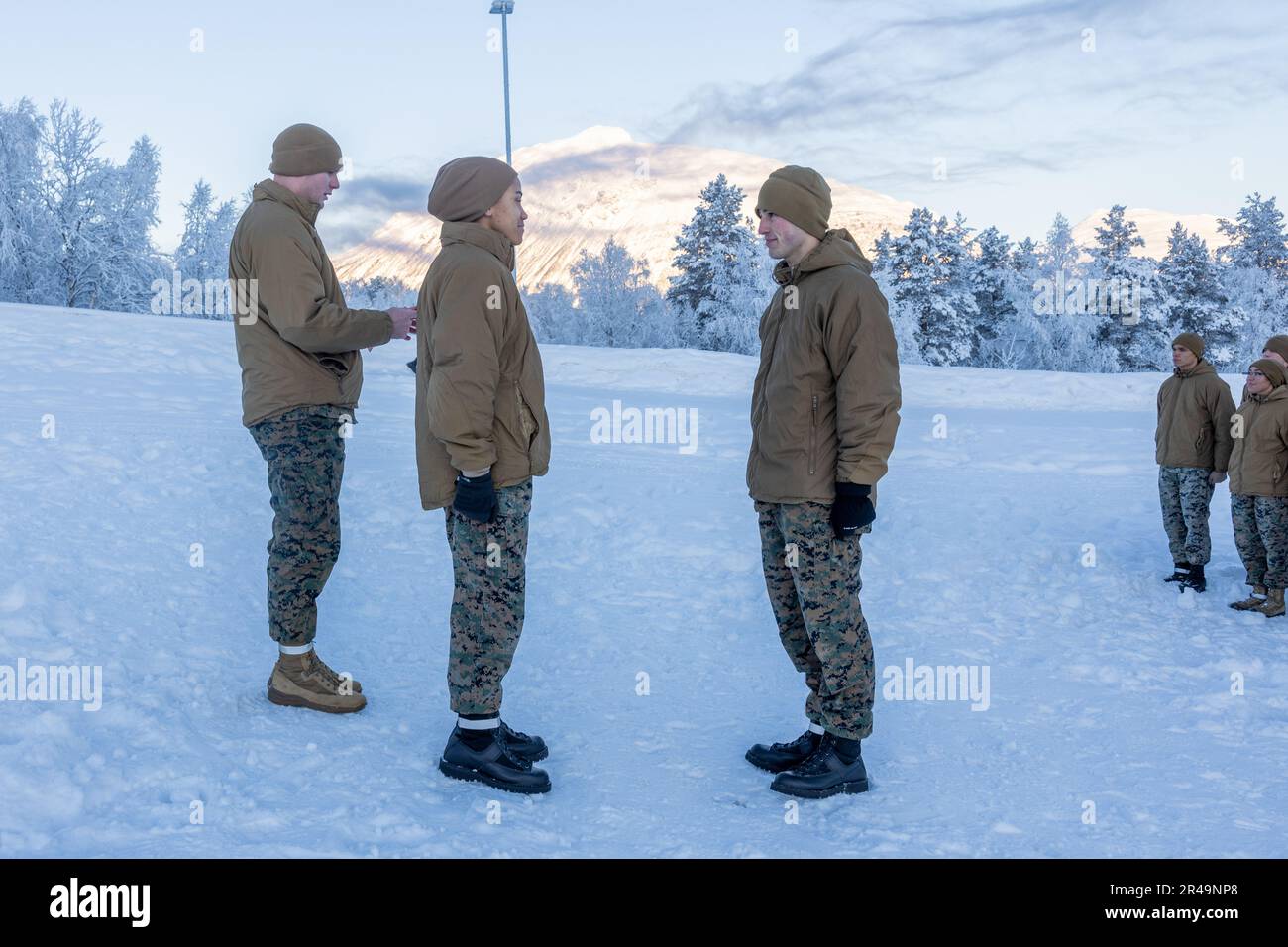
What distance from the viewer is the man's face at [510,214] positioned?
3910mm

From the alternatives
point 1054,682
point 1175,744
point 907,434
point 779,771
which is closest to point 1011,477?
point 907,434

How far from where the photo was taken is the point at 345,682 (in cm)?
463

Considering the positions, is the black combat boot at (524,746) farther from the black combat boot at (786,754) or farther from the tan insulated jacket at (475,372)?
the tan insulated jacket at (475,372)

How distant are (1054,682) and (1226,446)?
365 centimetres

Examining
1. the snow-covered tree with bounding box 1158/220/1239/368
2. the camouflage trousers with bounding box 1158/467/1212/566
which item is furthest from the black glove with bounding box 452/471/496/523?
the snow-covered tree with bounding box 1158/220/1239/368

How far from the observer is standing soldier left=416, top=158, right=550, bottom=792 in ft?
A: 12.0

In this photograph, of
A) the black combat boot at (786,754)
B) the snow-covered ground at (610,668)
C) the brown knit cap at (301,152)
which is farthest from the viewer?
the brown knit cap at (301,152)

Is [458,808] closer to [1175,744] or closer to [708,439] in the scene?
[1175,744]

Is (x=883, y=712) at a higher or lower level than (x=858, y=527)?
lower

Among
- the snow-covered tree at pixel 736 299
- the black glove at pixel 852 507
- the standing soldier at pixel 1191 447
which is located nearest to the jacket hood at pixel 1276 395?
the standing soldier at pixel 1191 447

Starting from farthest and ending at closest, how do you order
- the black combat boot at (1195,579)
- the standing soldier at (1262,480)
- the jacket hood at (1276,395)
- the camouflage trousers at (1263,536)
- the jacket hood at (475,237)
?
the black combat boot at (1195,579) < the jacket hood at (1276,395) < the standing soldier at (1262,480) < the camouflage trousers at (1263,536) < the jacket hood at (475,237)

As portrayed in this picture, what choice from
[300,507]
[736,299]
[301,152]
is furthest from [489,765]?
[736,299]

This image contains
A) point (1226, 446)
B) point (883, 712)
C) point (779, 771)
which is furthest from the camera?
point (1226, 446)

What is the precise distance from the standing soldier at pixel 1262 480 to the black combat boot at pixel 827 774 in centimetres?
438
